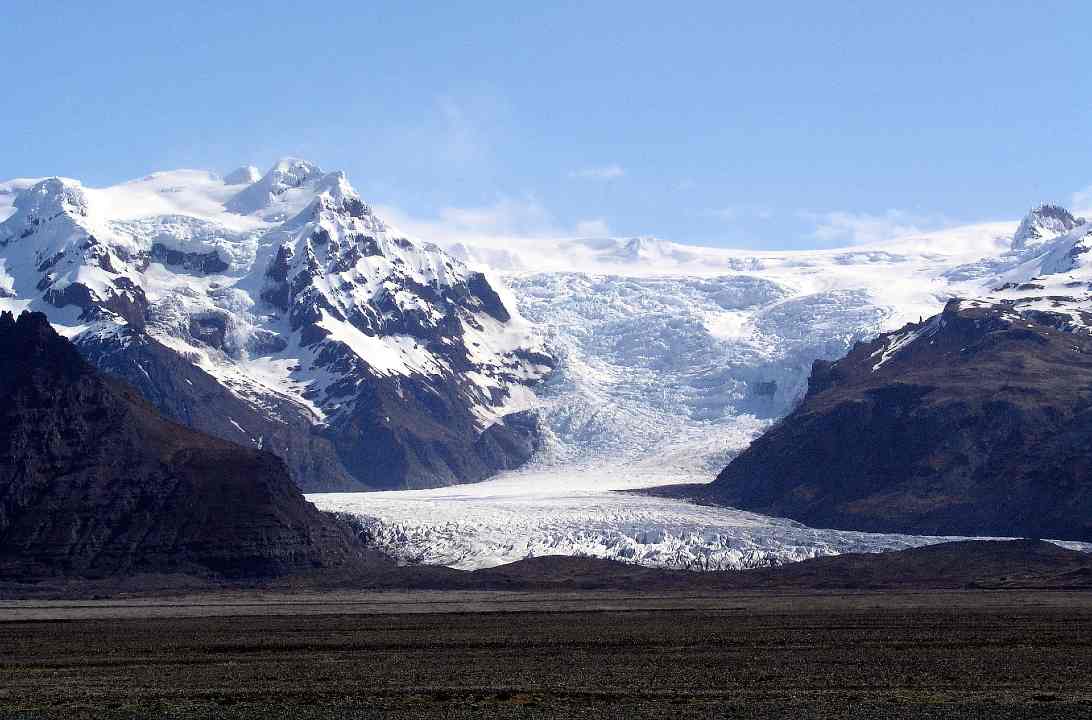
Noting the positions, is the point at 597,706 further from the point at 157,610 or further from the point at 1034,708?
the point at 157,610

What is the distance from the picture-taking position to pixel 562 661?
9756 centimetres

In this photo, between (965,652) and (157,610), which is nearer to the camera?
(965,652)

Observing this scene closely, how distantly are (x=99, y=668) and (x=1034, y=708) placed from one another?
4976 cm

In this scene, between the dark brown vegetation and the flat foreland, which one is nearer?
the flat foreland

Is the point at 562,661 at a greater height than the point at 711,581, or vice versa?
the point at 711,581

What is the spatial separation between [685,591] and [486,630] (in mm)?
62173

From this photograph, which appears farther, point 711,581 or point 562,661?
point 711,581

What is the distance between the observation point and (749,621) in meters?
130

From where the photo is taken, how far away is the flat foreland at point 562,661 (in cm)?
7806

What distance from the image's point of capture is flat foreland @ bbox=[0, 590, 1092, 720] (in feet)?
256

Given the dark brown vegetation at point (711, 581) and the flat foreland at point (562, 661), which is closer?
the flat foreland at point (562, 661)

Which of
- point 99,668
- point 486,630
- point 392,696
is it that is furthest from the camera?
point 486,630

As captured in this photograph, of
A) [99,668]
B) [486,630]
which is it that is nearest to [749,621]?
[486,630]

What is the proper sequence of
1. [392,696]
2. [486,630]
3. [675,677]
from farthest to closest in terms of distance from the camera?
[486,630] < [675,677] < [392,696]
